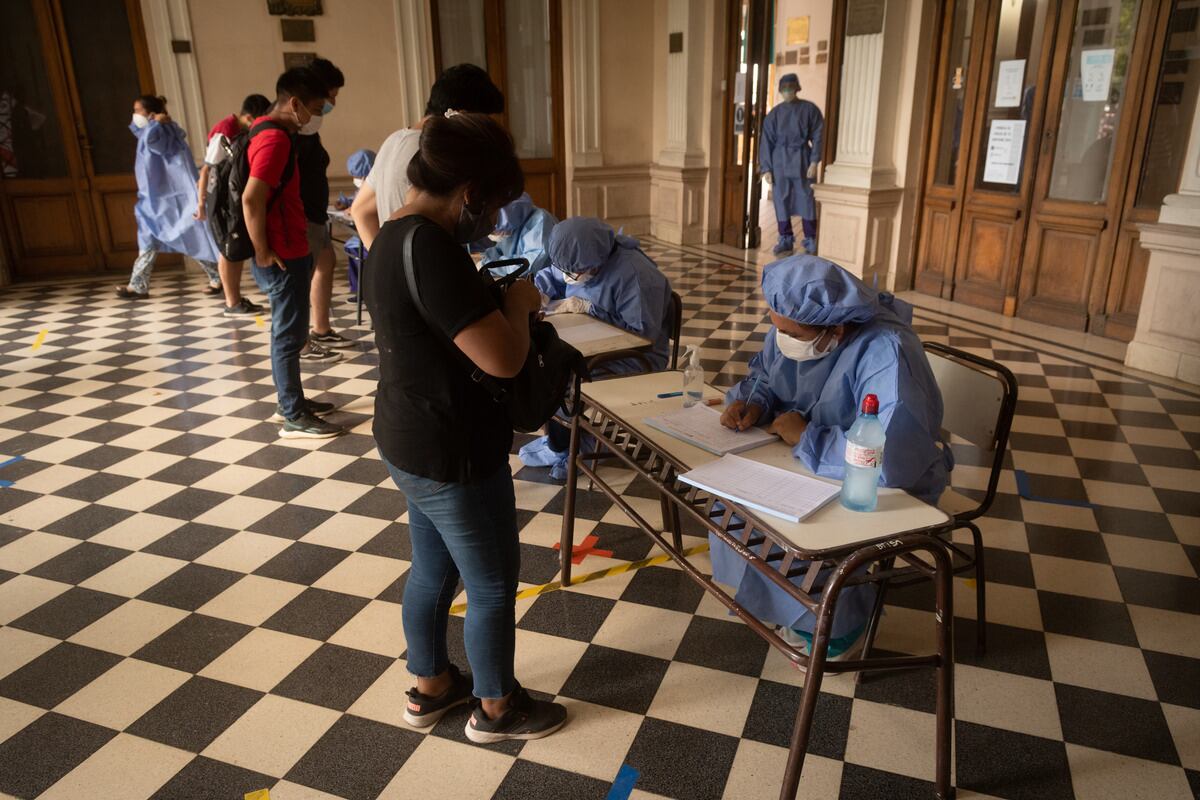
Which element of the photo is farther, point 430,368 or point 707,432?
point 707,432

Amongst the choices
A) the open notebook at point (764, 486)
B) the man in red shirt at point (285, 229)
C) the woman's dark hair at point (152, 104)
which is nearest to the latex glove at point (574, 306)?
the man in red shirt at point (285, 229)

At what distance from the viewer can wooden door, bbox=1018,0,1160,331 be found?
503cm

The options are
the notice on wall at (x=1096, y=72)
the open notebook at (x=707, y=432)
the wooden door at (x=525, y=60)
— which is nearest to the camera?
the open notebook at (x=707, y=432)

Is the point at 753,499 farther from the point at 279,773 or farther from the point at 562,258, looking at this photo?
the point at 562,258

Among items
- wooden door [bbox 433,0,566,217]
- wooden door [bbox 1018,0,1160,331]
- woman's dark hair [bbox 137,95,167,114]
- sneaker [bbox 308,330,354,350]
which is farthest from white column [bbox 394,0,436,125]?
wooden door [bbox 1018,0,1160,331]

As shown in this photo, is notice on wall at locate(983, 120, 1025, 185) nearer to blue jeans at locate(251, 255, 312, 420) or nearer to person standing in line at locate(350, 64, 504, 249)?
person standing in line at locate(350, 64, 504, 249)

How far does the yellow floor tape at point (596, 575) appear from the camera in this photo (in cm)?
273

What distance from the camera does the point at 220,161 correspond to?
17.8 ft

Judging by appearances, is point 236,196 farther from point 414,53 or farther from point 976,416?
point 414,53

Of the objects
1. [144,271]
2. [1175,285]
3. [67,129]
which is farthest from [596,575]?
[67,129]

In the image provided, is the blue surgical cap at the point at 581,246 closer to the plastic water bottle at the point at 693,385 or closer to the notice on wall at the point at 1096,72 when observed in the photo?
the plastic water bottle at the point at 693,385

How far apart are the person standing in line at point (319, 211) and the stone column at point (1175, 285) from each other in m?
4.36

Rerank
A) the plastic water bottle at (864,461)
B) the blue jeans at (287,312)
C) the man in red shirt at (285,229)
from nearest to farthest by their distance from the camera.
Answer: the plastic water bottle at (864,461) → the man in red shirt at (285,229) → the blue jeans at (287,312)

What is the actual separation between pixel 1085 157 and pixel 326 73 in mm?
4685
